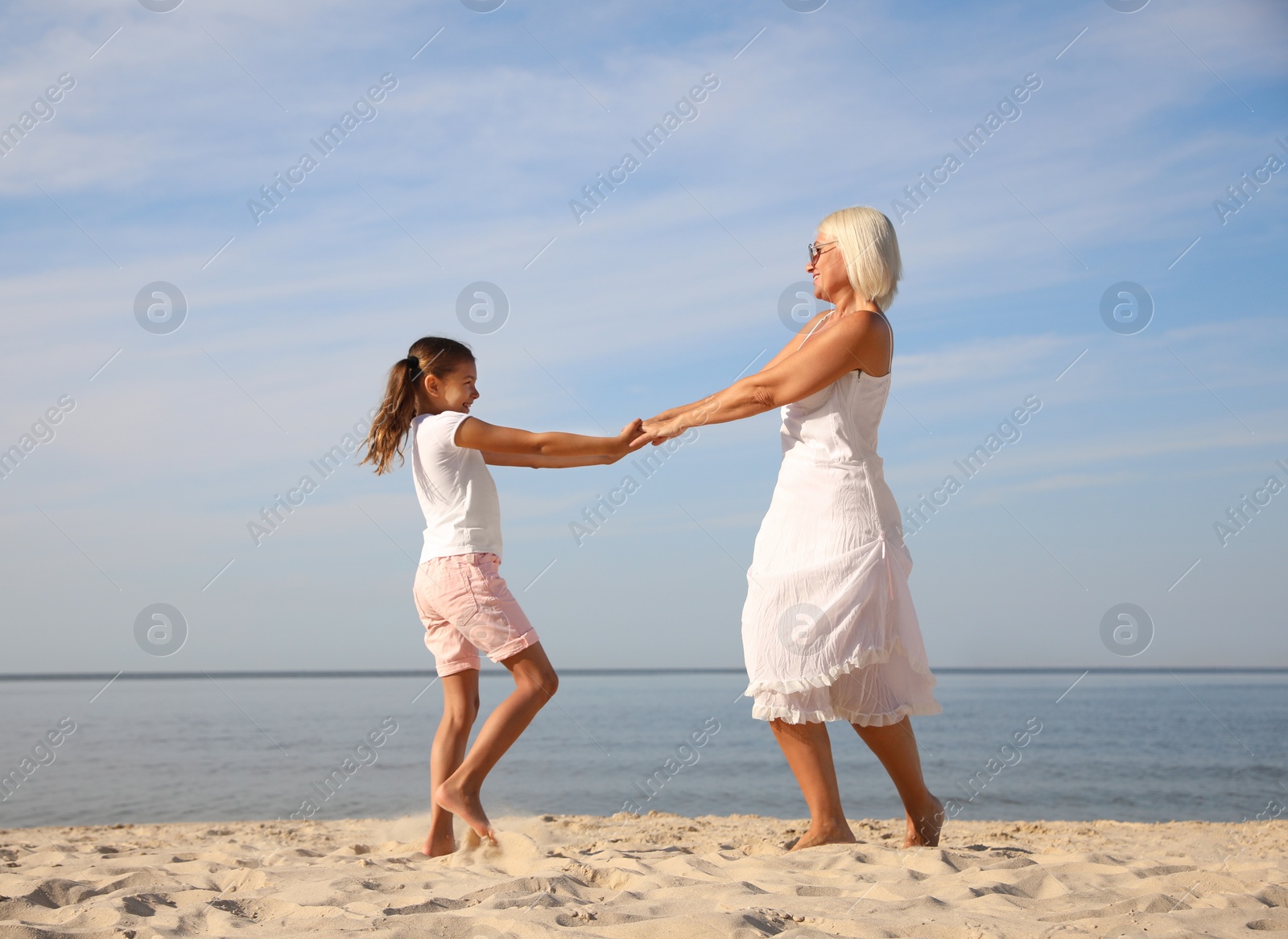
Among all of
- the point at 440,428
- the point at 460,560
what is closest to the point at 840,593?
the point at 460,560

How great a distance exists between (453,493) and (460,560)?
0.28 metres

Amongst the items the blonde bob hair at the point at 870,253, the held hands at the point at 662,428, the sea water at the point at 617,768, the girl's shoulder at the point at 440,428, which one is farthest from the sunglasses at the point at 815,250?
the sea water at the point at 617,768

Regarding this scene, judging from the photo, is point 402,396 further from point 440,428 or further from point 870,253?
point 870,253

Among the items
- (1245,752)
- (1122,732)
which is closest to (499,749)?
(1245,752)

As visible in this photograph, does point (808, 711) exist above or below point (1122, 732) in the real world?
above

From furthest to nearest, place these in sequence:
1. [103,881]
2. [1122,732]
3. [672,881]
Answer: [1122,732] < [103,881] < [672,881]

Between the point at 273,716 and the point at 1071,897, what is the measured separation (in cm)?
1690

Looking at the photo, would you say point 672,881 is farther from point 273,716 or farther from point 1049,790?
point 273,716

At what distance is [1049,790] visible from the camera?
841 cm

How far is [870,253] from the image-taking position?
3771 mm

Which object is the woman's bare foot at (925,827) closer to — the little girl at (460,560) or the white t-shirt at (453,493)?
the little girl at (460,560)

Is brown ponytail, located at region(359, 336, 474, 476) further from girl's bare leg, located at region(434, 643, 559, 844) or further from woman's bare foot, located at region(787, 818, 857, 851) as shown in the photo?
woman's bare foot, located at region(787, 818, 857, 851)

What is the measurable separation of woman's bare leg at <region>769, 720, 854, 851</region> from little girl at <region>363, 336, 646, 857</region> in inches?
38.8

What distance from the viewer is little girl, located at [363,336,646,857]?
3795mm
